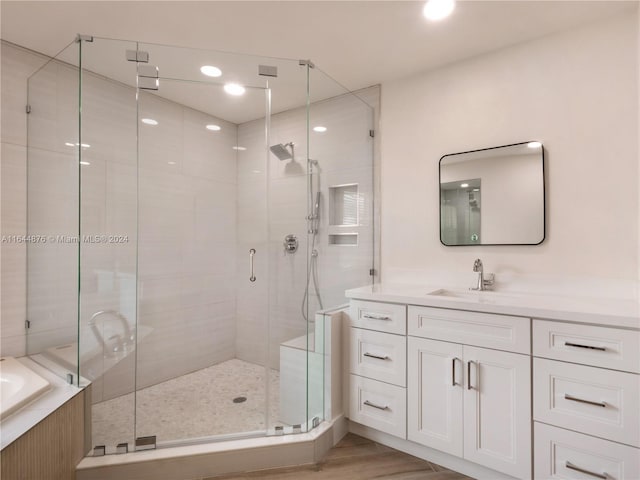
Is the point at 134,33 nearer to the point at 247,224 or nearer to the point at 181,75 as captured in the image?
the point at 181,75

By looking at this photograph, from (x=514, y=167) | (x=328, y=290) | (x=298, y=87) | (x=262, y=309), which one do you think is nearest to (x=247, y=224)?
(x=262, y=309)

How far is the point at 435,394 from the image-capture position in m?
1.75

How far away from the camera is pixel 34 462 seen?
136 cm

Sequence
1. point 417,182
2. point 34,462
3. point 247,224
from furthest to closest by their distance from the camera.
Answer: point 417,182
point 247,224
point 34,462

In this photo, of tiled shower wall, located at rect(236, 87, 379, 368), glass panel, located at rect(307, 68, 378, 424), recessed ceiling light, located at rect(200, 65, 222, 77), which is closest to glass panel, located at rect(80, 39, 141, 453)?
recessed ceiling light, located at rect(200, 65, 222, 77)

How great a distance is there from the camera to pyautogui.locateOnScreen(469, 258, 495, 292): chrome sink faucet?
207 cm

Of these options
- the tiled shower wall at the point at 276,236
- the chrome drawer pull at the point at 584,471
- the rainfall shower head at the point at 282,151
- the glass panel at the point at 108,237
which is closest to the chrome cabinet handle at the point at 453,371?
the chrome drawer pull at the point at 584,471

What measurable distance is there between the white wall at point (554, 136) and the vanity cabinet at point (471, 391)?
633 millimetres

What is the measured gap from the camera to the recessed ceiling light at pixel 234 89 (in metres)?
1.99

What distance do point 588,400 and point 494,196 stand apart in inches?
46.4

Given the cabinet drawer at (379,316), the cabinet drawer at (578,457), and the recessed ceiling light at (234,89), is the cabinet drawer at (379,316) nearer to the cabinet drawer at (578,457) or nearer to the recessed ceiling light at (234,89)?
the cabinet drawer at (578,457)

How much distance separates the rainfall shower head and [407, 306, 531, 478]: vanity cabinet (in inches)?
45.0

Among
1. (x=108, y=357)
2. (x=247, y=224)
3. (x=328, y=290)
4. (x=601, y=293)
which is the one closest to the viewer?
(x=601, y=293)

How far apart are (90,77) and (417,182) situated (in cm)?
207
